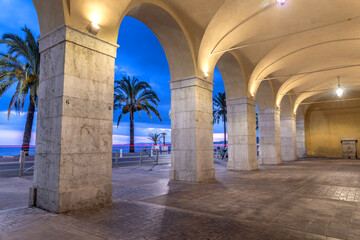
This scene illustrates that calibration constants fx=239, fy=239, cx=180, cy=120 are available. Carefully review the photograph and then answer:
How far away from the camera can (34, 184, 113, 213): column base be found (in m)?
5.03

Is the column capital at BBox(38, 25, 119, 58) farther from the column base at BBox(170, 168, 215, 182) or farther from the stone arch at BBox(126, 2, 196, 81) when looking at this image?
the column base at BBox(170, 168, 215, 182)

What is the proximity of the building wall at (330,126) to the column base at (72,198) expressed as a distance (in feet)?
91.5

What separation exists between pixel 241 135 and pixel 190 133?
207 inches

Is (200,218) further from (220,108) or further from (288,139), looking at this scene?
(220,108)

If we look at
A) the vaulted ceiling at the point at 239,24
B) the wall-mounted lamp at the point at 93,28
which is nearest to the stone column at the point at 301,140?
the vaulted ceiling at the point at 239,24

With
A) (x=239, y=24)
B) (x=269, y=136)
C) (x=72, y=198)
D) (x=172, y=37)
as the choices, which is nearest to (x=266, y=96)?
(x=269, y=136)

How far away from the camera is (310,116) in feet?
92.7

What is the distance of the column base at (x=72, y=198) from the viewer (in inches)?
198

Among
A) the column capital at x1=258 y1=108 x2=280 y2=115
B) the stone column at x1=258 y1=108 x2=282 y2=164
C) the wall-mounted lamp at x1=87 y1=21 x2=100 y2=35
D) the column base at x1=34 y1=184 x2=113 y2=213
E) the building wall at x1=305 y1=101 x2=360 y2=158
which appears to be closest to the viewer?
the column base at x1=34 y1=184 x2=113 y2=213

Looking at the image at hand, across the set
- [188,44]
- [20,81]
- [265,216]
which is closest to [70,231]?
[265,216]

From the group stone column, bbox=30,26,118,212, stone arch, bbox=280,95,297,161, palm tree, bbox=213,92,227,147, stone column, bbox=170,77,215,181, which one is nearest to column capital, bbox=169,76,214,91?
stone column, bbox=170,77,215,181

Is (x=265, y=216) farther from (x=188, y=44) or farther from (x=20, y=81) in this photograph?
(x=20, y=81)

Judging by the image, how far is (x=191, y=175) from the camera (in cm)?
930

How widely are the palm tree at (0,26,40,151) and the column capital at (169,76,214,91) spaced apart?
487 inches
